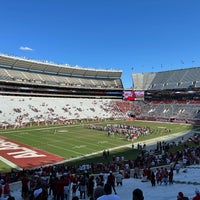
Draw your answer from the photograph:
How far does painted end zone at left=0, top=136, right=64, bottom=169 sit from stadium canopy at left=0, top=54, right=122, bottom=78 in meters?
39.7

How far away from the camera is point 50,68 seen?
7962cm

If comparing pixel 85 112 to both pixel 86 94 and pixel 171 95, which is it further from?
pixel 171 95

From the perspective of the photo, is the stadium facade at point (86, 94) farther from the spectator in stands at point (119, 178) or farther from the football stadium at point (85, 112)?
the spectator in stands at point (119, 178)

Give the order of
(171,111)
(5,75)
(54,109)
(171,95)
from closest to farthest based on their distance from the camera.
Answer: (54,109), (5,75), (171,111), (171,95)

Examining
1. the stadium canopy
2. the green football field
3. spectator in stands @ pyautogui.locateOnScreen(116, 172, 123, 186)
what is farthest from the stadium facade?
spectator in stands @ pyautogui.locateOnScreen(116, 172, 123, 186)

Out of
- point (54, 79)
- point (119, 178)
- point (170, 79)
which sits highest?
point (170, 79)

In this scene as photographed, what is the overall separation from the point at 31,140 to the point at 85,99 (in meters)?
42.3

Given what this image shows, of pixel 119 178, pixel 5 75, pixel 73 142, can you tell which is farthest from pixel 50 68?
pixel 119 178

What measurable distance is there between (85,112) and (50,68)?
18.6 meters

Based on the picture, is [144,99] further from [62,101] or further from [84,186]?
[84,186]

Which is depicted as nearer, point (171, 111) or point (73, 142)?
point (73, 142)

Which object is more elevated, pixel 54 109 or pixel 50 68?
pixel 50 68

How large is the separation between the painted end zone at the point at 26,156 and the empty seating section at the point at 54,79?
37.1 m

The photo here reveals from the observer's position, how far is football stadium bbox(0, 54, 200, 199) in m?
30.0
